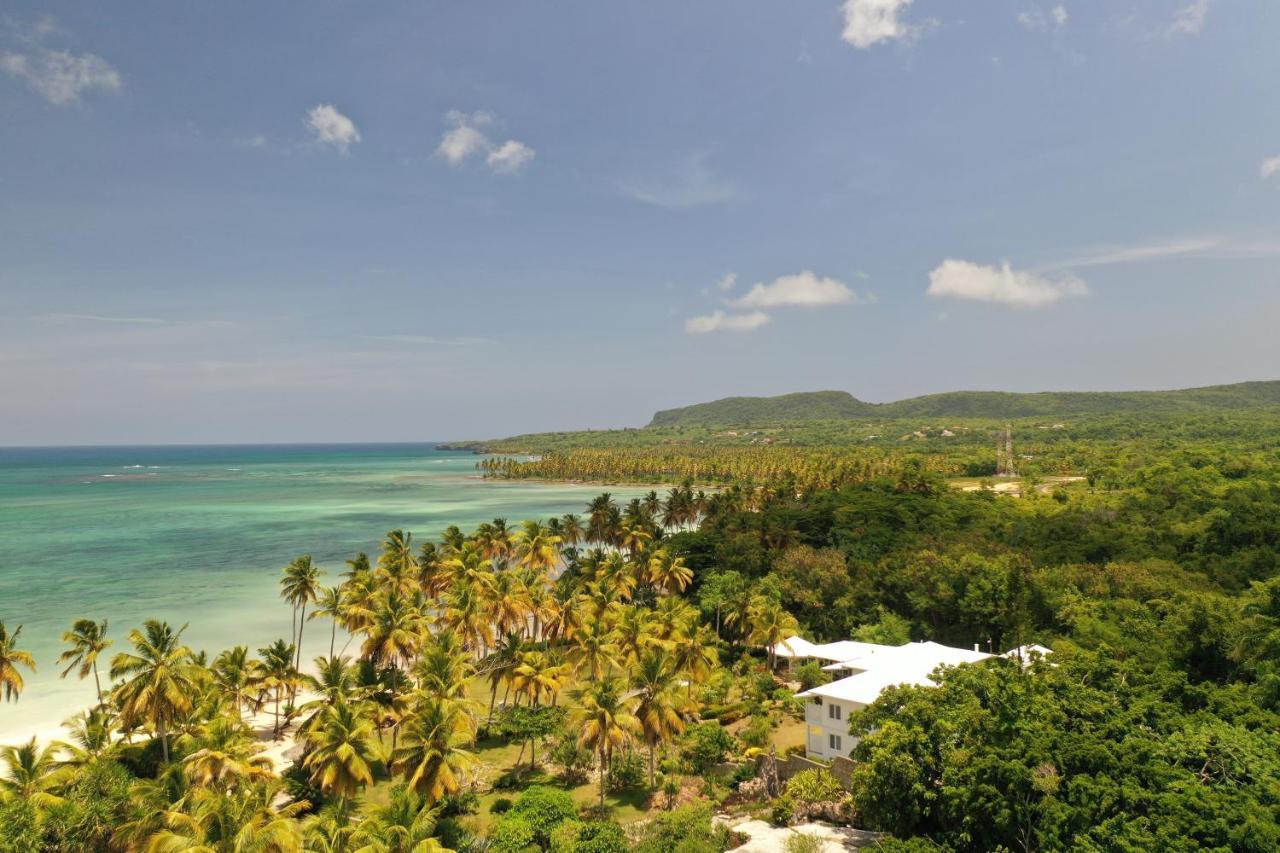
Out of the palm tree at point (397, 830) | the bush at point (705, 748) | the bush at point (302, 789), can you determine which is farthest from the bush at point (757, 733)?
the bush at point (302, 789)

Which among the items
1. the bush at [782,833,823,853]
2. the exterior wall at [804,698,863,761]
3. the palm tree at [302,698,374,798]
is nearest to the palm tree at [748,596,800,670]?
the exterior wall at [804,698,863,761]

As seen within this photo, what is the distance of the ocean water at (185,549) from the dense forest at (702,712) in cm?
402

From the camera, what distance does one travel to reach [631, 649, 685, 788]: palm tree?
108 feet

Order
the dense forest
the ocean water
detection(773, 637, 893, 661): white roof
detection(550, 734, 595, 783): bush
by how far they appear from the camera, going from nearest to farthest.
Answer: the dense forest → detection(550, 734, 595, 783): bush → detection(773, 637, 893, 661): white roof → the ocean water

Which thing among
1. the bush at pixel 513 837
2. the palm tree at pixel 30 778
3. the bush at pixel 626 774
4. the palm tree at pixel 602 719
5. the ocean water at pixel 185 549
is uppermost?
the palm tree at pixel 30 778

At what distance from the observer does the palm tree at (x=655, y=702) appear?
3278 centimetres

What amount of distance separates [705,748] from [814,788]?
23.5 feet

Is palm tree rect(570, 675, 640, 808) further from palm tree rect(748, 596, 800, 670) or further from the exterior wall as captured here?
palm tree rect(748, 596, 800, 670)

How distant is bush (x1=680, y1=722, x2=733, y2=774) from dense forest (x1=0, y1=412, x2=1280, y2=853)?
119 millimetres

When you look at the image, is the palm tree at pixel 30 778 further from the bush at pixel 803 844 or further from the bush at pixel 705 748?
the bush at pixel 705 748

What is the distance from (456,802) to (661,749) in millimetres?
11662

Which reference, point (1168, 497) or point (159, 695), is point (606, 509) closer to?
point (159, 695)

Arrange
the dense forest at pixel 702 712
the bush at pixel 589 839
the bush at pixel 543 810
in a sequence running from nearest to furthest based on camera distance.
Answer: the dense forest at pixel 702 712 → the bush at pixel 589 839 → the bush at pixel 543 810

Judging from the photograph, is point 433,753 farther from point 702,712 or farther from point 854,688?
point 702,712
